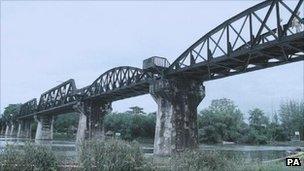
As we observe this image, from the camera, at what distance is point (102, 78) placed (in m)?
62.8

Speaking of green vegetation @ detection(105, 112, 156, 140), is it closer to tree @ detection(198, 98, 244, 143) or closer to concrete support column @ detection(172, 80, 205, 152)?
tree @ detection(198, 98, 244, 143)

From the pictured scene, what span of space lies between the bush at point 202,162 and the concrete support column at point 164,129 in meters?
18.4

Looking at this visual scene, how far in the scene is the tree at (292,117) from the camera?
14975cm

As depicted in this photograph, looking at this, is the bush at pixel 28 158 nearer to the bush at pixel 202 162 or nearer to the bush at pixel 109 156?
the bush at pixel 109 156

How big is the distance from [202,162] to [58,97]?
7536cm

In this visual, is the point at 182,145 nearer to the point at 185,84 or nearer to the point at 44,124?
the point at 185,84

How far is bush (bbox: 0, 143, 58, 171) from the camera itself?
15.2 meters

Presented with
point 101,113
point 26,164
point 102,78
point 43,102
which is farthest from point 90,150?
point 43,102

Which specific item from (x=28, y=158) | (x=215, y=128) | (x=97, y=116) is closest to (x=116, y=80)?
(x=97, y=116)

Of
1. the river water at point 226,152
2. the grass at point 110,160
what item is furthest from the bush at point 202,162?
the river water at point 226,152

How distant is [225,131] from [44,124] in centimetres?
5857

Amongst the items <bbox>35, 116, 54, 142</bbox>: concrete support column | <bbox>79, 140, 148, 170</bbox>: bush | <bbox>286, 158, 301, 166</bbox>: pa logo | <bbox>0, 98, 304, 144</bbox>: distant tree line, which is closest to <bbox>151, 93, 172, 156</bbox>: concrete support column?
<bbox>286, 158, 301, 166</bbox>: pa logo

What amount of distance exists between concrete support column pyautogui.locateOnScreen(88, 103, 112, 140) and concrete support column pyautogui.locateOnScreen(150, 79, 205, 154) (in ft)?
98.8

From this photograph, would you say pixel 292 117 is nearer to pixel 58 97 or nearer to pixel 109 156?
pixel 58 97
